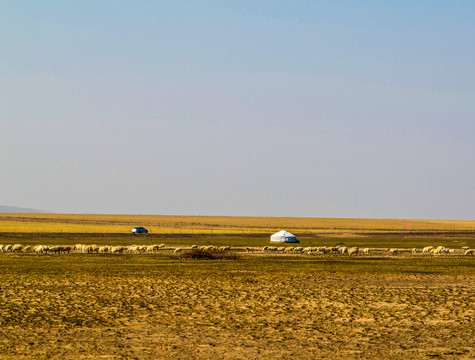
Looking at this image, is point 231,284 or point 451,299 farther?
point 231,284

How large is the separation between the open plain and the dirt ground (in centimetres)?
3

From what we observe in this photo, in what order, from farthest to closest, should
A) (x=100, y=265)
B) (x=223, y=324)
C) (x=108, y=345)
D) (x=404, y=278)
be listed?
(x=100, y=265), (x=404, y=278), (x=223, y=324), (x=108, y=345)

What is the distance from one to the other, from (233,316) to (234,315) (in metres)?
0.17

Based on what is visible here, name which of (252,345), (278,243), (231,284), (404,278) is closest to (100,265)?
(231,284)

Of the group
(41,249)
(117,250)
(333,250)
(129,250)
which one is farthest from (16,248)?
(333,250)

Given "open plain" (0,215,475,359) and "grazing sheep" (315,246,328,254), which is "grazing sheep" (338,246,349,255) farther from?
"open plain" (0,215,475,359)

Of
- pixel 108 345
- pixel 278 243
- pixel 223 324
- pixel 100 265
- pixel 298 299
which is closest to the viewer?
pixel 108 345

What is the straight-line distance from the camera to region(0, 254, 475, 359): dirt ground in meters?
15.0

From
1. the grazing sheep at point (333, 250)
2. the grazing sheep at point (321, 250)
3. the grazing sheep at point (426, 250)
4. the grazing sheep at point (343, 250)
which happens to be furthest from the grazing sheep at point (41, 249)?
the grazing sheep at point (426, 250)

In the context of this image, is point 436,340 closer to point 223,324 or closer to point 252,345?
point 252,345

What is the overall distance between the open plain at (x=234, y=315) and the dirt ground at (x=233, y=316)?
0.11 ft

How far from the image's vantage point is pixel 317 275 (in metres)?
34.3

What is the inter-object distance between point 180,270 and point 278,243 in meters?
43.3

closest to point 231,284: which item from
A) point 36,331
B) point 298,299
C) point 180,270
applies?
point 298,299
